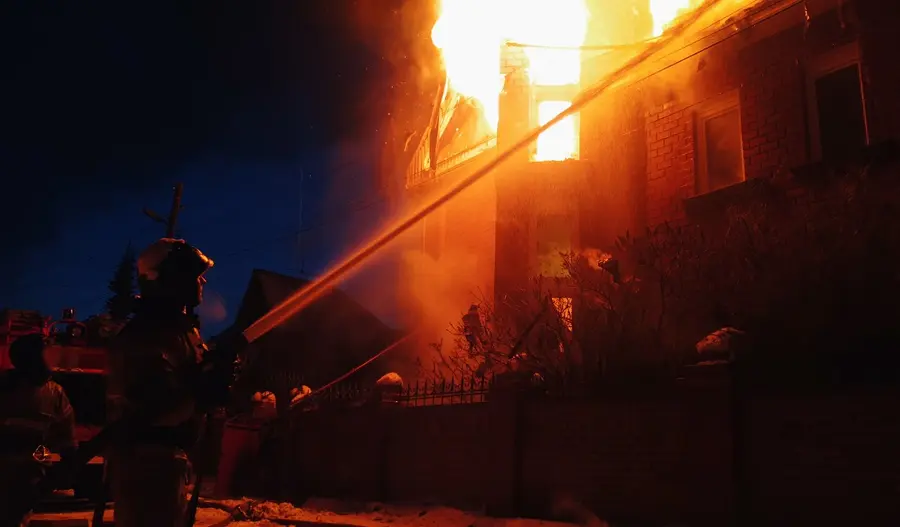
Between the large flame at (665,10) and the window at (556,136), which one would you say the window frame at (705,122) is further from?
the window at (556,136)

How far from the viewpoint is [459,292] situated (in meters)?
18.0

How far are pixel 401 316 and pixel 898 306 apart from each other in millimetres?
15097

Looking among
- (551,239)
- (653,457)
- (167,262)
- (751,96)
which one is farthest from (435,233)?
(167,262)

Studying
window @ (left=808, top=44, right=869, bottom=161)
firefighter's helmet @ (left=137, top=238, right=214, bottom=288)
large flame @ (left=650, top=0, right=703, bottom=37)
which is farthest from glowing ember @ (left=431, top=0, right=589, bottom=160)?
firefighter's helmet @ (left=137, top=238, right=214, bottom=288)

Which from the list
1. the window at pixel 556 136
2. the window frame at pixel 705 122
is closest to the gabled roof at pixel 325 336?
the window at pixel 556 136

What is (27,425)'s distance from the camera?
15.0ft

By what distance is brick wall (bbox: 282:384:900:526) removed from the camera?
6184mm

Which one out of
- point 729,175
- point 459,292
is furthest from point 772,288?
point 459,292

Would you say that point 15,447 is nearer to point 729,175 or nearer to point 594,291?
point 594,291

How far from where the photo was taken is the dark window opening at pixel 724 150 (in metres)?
11.7

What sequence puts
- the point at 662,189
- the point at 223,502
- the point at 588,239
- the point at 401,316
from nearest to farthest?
the point at 223,502 → the point at 662,189 → the point at 588,239 → the point at 401,316

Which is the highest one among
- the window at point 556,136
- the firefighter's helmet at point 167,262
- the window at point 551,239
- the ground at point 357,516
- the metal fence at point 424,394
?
the window at point 556,136

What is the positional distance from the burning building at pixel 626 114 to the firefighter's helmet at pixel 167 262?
9423 millimetres

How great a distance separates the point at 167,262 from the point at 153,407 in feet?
2.38
